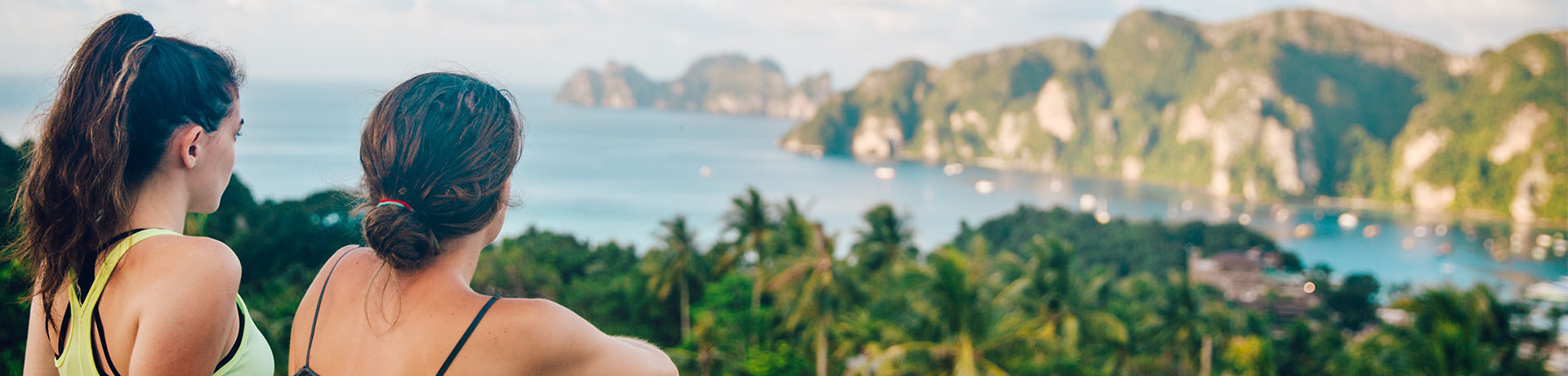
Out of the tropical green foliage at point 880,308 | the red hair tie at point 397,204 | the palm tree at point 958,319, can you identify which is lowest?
the tropical green foliage at point 880,308

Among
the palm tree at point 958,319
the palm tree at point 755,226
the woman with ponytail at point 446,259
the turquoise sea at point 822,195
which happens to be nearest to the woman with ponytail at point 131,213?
the woman with ponytail at point 446,259

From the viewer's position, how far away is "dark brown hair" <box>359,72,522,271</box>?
0.94 meters

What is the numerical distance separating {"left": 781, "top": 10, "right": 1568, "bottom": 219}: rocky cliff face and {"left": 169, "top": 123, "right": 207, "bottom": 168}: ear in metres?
85.1

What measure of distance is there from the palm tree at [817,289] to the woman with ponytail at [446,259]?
14.1m

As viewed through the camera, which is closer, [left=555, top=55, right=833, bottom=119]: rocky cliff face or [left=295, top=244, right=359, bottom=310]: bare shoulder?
[left=295, top=244, right=359, bottom=310]: bare shoulder

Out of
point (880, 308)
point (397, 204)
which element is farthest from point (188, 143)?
point (880, 308)

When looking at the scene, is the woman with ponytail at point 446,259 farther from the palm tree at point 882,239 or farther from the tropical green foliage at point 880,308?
the palm tree at point 882,239

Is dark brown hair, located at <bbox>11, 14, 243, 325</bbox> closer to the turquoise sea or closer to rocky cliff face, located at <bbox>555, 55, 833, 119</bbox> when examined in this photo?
the turquoise sea

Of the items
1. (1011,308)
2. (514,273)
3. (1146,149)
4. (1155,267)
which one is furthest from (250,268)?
(1146,149)

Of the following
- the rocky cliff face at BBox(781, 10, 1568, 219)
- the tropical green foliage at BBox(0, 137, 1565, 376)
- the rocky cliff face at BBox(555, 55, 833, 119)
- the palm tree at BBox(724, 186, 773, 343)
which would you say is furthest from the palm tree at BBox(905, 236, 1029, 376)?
the rocky cliff face at BBox(555, 55, 833, 119)

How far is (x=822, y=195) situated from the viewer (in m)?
70.0

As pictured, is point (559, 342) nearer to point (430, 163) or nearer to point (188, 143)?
point (430, 163)

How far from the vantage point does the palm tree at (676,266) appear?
19297mm

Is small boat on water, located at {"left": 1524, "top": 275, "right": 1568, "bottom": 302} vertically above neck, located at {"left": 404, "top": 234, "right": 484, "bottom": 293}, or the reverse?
neck, located at {"left": 404, "top": 234, "right": 484, "bottom": 293}
